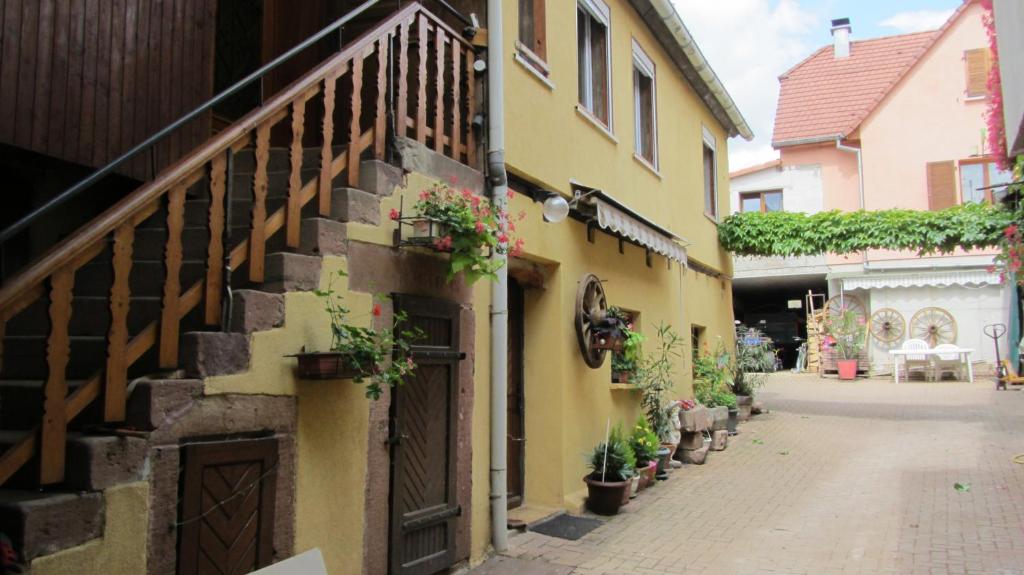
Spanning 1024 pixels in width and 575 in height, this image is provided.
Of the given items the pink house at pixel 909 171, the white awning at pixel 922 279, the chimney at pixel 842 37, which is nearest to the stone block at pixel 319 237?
the pink house at pixel 909 171

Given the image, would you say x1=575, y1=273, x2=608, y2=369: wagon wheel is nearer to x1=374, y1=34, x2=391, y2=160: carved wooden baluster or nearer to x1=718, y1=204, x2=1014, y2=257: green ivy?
x1=374, y1=34, x2=391, y2=160: carved wooden baluster

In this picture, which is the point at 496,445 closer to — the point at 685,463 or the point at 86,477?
the point at 86,477

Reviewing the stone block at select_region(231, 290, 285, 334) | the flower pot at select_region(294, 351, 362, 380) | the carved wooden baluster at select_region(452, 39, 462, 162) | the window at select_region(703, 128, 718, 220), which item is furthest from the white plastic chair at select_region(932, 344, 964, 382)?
the stone block at select_region(231, 290, 285, 334)

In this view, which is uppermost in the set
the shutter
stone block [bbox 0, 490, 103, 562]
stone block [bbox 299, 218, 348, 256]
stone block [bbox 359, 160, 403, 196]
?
the shutter

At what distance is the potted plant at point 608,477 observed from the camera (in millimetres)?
7069

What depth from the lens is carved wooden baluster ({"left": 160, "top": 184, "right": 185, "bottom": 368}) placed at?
328 centimetres

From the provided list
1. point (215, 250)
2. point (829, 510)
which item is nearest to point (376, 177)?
point (215, 250)

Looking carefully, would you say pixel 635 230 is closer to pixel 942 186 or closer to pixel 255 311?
pixel 255 311

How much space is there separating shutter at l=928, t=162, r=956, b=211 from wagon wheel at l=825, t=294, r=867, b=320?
3.41 metres

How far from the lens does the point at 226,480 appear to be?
350 cm

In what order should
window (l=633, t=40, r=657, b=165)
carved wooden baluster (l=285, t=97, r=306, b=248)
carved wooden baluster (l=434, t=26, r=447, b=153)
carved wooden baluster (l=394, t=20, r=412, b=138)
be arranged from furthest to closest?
window (l=633, t=40, r=657, b=165) → carved wooden baluster (l=434, t=26, r=447, b=153) → carved wooden baluster (l=394, t=20, r=412, b=138) → carved wooden baluster (l=285, t=97, r=306, b=248)

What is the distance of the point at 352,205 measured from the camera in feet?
14.5

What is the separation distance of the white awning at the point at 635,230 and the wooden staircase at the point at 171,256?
6.67ft

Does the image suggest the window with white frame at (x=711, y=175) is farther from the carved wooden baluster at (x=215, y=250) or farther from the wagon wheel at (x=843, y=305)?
the carved wooden baluster at (x=215, y=250)
